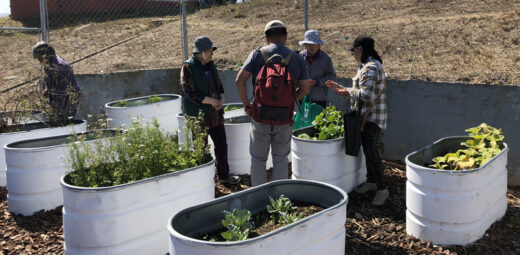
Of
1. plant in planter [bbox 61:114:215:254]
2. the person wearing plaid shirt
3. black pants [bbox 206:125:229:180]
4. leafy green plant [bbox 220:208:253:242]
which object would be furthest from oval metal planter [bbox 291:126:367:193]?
leafy green plant [bbox 220:208:253:242]

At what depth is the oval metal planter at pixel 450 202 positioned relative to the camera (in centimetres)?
371

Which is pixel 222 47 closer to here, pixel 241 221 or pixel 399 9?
pixel 399 9

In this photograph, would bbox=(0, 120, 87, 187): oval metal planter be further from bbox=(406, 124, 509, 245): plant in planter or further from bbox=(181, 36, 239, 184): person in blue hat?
bbox=(406, 124, 509, 245): plant in planter

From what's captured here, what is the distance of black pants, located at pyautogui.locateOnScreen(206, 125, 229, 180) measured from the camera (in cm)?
521

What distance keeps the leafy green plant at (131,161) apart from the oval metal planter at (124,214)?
0.20 metres

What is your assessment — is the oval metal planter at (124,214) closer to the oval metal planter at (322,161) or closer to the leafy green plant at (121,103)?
the oval metal planter at (322,161)

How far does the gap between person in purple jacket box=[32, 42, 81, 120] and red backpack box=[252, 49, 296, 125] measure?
9.55ft

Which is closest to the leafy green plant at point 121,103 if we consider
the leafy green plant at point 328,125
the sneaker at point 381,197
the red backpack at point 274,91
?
the leafy green plant at point 328,125

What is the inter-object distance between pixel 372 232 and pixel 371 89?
1.33 m

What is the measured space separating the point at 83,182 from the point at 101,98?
4.50m

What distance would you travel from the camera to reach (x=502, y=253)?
3818 millimetres

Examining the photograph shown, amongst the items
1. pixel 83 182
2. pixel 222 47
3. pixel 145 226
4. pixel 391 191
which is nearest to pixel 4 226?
pixel 83 182

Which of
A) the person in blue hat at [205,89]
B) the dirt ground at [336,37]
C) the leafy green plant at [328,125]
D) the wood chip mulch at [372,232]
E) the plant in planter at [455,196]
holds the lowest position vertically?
the wood chip mulch at [372,232]

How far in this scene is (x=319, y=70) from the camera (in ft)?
18.5
